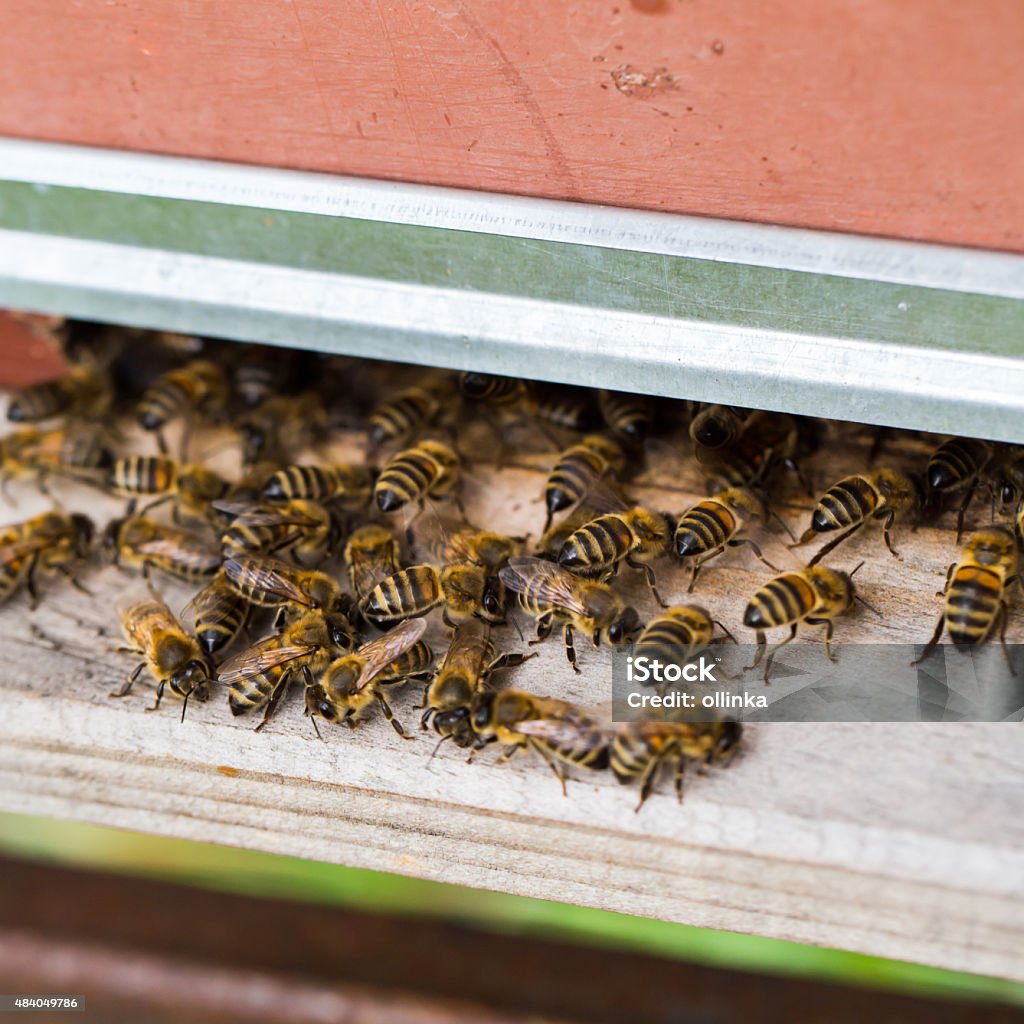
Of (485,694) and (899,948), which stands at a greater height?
(485,694)

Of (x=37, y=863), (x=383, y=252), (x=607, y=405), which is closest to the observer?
(x=383, y=252)

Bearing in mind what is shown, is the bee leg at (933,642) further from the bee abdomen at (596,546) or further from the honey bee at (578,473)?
the honey bee at (578,473)

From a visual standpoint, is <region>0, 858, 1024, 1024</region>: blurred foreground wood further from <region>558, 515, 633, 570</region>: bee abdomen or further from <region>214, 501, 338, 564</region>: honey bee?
<region>558, 515, 633, 570</region>: bee abdomen

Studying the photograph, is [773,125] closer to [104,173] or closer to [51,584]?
[104,173]

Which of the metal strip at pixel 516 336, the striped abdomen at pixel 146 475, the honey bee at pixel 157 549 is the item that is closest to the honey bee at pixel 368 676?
the honey bee at pixel 157 549

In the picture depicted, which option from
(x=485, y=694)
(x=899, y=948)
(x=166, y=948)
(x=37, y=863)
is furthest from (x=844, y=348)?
(x=37, y=863)

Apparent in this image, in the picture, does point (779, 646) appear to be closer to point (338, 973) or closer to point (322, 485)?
point (322, 485)

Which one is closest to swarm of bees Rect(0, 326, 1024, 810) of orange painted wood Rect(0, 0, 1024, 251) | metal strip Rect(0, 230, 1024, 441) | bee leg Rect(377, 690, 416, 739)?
bee leg Rect(377, 690, 416, 739)

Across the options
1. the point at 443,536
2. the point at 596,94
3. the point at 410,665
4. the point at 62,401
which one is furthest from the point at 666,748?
the point at 62,401
